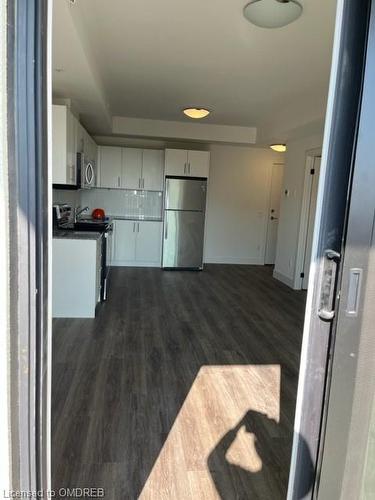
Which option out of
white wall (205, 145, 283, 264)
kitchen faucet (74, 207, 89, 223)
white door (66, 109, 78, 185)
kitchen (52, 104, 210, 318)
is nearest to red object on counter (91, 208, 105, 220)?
kitchen (52, 104, 210, 318)

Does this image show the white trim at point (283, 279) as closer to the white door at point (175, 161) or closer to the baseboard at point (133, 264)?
the baseboard at point (133, 264)

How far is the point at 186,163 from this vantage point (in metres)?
6.34

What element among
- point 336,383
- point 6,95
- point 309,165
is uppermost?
point 309,165

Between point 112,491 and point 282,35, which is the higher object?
point 282,35

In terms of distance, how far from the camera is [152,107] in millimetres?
5094

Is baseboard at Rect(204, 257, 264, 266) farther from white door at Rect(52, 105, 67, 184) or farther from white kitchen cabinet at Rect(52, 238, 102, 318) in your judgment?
white door at Rect(52, 105, 67, 184)

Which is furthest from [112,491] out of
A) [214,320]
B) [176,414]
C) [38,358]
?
[214,320]

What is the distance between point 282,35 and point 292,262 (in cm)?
360

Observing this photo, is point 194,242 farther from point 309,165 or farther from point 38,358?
point 38,358

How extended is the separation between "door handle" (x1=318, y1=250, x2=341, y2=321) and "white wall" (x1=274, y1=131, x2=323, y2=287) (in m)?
4.64

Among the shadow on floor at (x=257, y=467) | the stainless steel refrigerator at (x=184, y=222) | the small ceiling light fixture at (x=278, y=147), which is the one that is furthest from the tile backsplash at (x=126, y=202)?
the shadow on floor at (x=257, y=467)

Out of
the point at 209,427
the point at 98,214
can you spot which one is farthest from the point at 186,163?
the point at 209,427

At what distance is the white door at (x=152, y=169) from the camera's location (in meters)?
A: 6.60

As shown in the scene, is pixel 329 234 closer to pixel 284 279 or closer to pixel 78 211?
pixel 284 279
